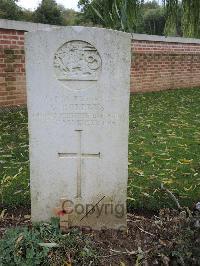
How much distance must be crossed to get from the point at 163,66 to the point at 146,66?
1.01 meters

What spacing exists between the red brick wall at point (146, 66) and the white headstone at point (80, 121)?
5.11 meters

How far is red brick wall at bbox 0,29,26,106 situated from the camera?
7.81 m

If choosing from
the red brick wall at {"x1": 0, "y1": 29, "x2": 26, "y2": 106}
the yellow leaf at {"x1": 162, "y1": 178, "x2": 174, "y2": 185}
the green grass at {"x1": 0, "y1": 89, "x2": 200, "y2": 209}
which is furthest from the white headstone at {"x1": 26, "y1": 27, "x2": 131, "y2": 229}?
the red brick wall at {"x1": 0, "y1": 29, "x2": 26, "y2": 106}

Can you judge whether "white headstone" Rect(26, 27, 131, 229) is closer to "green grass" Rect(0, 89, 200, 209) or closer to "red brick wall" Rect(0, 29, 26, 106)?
"green grass" Rect(0, 89, 200, 209)

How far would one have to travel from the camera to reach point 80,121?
3051mm

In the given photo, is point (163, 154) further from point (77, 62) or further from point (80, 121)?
point (77, 62)

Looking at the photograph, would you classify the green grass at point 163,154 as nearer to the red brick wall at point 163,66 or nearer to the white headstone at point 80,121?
the white headstone at point 80,121

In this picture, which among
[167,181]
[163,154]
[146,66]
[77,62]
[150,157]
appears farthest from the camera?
[146,66]

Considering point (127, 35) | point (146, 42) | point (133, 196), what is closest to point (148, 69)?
point (146, 42)

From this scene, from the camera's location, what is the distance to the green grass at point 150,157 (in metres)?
3.98

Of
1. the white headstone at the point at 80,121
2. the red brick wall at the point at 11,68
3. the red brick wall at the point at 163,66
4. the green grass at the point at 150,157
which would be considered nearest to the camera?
the white headstone at the point at 80,121

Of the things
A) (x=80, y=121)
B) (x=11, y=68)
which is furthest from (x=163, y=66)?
(x=80, y=121)

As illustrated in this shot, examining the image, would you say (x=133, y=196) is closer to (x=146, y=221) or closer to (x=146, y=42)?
(x=146, y=221)

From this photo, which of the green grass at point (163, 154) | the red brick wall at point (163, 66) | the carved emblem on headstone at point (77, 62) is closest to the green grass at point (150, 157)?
the green grass at point (163, 154)
